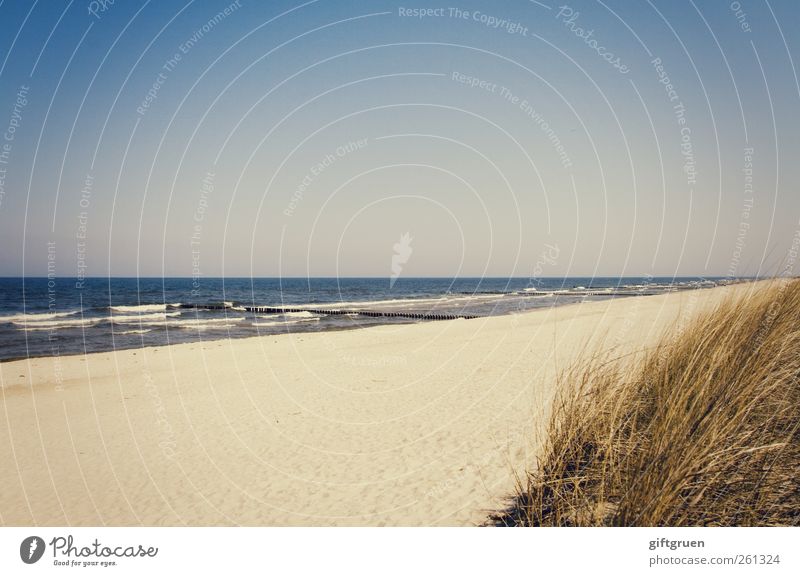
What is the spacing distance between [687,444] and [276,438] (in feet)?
21.6

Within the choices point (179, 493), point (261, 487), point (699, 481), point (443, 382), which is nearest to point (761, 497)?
point (699, 481)

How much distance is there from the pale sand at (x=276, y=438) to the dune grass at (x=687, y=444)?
89 centimetres

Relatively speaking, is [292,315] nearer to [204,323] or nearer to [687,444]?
[204,323]

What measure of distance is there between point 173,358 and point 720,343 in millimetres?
16921

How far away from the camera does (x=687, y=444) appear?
2.98 m

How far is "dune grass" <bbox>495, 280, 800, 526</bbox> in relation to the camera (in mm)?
2967

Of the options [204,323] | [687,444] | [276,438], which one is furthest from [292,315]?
[687,444]

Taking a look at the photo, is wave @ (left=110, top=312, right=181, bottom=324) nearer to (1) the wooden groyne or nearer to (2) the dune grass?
(1) the wooden groyne

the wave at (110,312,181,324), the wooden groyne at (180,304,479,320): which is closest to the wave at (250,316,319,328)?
the wooden groyne at (180,304,479,320)

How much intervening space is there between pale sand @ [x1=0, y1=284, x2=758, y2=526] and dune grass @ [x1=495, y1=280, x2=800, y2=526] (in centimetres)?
89

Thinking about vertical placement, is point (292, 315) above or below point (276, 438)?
below
